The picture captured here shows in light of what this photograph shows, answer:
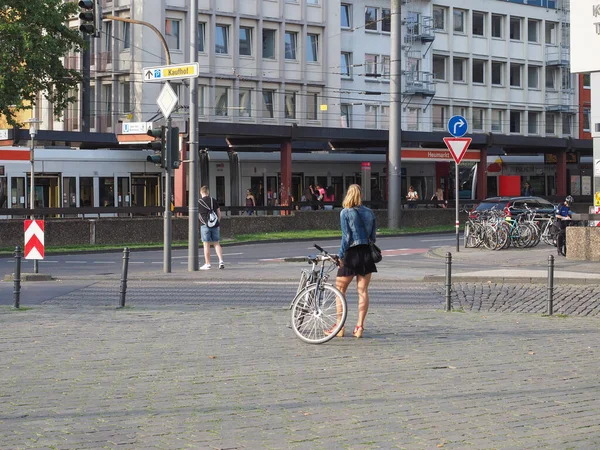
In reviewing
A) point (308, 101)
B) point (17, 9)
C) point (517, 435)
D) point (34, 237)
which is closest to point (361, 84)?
point (308, 101)

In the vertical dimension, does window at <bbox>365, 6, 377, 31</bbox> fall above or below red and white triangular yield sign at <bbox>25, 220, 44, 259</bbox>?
above

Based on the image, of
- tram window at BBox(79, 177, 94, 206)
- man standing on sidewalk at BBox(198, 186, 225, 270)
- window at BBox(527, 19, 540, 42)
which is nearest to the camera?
man standing on sidewalk at BBox(198, 186, 225, 270)

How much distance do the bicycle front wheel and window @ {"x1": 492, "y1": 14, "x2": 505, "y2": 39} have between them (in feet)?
237

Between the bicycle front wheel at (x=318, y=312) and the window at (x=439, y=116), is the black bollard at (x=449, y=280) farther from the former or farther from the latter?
the window at (x=439, y=116)

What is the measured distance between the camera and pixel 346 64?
241 ft

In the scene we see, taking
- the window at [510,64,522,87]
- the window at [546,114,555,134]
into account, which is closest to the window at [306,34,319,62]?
the window at [510,64,522,87]

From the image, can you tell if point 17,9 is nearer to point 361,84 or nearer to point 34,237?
point 34,237

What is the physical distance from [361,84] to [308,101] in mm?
4016

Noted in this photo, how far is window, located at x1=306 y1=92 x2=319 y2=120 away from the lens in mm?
71750

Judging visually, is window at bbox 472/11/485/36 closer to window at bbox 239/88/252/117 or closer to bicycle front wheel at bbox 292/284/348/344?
window at bbox 239/88/252/117

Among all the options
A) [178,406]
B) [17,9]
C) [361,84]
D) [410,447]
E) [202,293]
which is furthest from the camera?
[361,84]

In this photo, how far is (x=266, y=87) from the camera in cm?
6981

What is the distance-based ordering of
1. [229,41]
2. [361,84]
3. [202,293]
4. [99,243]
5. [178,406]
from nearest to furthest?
[178,406] → [202,293] → [99,243] → [229,41] → [361,84]

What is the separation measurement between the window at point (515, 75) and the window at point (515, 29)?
1923mm
